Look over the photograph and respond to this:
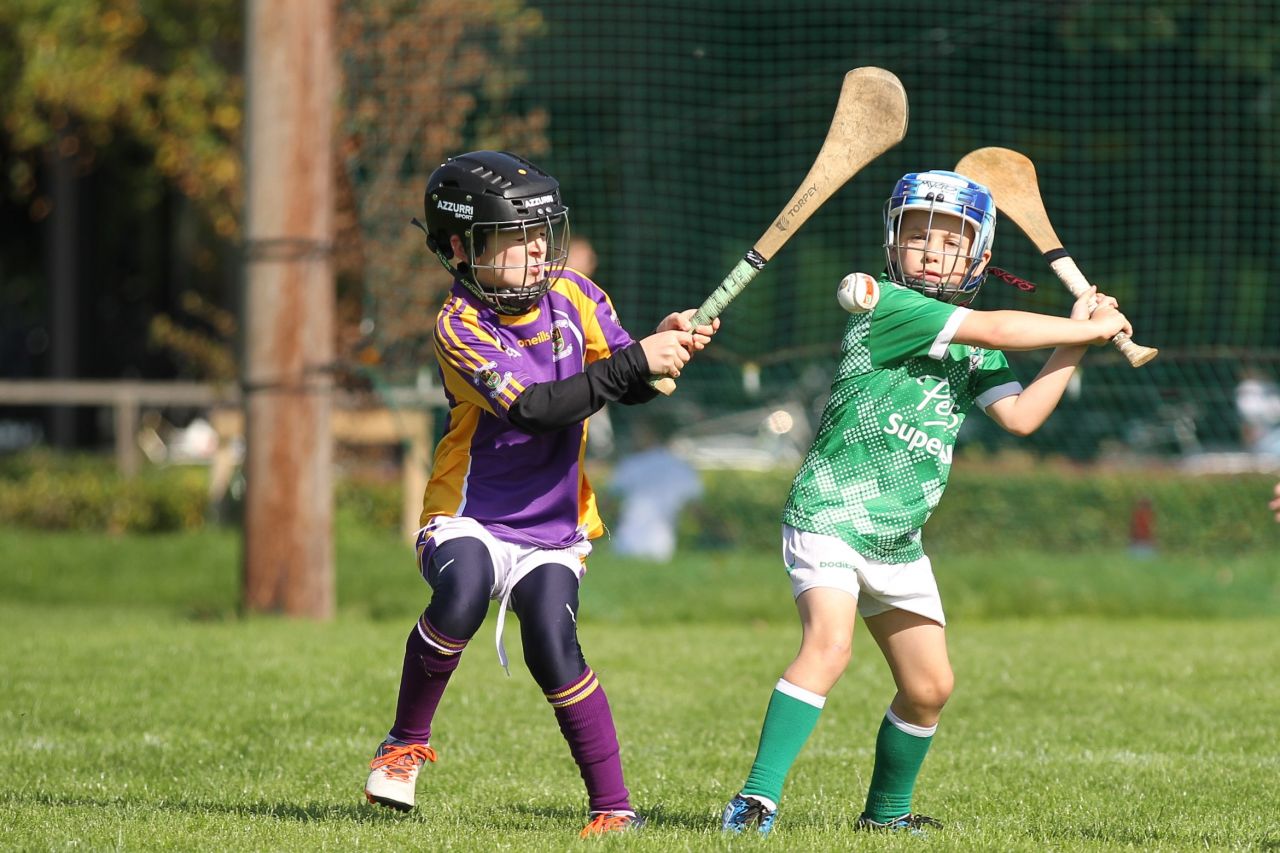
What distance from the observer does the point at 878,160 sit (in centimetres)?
1280

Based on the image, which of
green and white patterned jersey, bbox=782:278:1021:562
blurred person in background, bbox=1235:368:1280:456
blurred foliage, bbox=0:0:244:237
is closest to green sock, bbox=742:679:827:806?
green and white patterned jersey, bbox=782:278:1021:562

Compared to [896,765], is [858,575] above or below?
above

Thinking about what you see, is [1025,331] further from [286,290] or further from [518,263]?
[286,290]

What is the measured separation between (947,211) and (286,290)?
18.3ft

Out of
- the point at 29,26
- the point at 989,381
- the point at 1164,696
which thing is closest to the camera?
the point at 989,381

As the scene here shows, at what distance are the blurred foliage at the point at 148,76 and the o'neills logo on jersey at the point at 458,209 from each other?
1029 centimetres

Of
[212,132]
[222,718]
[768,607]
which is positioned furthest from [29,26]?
[222,718]

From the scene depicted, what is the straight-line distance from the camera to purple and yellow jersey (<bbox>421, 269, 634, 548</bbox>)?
178 inches

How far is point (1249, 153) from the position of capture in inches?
496

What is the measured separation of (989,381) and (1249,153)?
901 centimetres

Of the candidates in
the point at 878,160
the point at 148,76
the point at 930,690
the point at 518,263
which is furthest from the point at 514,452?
the point at 148,76

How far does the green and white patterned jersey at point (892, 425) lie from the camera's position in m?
4.36

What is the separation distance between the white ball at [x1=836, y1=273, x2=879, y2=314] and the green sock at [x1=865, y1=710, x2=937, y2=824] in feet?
3.67

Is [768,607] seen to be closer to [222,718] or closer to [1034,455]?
[222,718]
